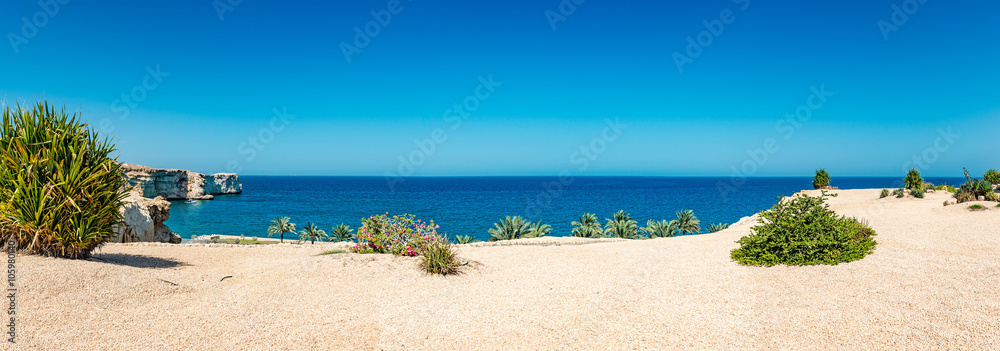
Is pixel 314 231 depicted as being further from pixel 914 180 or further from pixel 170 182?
pixel 170 182

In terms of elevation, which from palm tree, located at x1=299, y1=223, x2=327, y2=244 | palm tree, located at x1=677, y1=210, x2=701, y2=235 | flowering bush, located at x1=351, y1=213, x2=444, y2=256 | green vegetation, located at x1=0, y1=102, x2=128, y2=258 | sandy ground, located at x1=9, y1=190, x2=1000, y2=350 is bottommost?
palm tree, located at x1=299, y1=223, x2=327, y2=244

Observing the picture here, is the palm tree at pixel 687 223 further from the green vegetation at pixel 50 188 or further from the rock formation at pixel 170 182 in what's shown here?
the rock formation at pixel 170 182

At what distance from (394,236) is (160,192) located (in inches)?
4014

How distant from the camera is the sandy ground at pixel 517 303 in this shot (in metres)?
5.58

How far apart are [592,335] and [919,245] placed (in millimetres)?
9448

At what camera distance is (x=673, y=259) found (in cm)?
1070

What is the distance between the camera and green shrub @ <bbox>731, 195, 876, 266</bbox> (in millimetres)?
9203

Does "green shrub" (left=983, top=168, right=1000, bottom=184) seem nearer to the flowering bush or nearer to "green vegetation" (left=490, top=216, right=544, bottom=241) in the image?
"green vegetation" (left=490, top=216, right=544, bottom=241)

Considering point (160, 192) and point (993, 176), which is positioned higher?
point (993, 176)

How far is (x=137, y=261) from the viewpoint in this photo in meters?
9.46

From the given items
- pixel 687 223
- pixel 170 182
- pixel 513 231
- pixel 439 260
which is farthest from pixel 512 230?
pixel 170 182

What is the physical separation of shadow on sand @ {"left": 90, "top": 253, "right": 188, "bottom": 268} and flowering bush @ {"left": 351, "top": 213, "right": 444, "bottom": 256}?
12.7ft

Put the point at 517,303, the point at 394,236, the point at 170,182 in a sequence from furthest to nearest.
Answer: the point at 170,182, the point at 394,236, the point at 517,303

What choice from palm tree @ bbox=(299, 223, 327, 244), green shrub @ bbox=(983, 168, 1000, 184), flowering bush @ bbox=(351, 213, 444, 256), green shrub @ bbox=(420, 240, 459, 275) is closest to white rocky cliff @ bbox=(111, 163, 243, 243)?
palm tree @ bbox=(299, 223, 327, 244)
